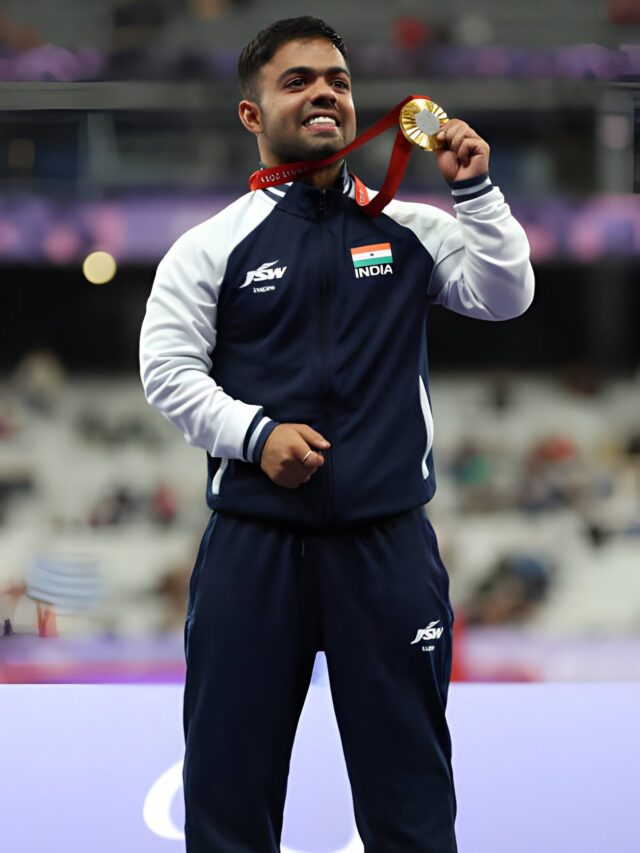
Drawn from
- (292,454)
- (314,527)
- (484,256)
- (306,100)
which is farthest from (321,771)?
(306,100)

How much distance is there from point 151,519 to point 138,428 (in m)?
0.47

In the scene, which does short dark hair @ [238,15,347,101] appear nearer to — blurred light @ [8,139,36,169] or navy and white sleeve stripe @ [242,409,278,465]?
navy and white sleeve stripe @ [242,409,278,465]

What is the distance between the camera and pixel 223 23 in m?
4.10

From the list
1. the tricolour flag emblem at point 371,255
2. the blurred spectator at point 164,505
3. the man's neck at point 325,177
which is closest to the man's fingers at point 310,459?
the tricolour flag emblem at point 371,255

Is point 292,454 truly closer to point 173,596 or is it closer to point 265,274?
point 265,274

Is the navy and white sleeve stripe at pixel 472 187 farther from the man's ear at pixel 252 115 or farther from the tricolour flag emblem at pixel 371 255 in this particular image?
the man's ear at pixel 252 115

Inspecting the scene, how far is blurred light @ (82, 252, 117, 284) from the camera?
4359 millimetres

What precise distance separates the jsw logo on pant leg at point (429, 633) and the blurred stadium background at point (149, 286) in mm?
2852

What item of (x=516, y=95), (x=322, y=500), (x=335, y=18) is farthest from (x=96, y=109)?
(x=322, y=500)

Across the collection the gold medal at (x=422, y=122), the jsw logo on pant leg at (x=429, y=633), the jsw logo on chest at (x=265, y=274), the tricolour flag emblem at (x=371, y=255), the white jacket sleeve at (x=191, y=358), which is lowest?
the jsw logo on pant leg at (x=429, y=633)

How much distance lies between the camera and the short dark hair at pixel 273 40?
4.10 feet

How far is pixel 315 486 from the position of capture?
1.17 m

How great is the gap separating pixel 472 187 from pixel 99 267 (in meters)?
3.51

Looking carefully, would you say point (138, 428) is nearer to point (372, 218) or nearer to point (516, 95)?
point (516, 95)
